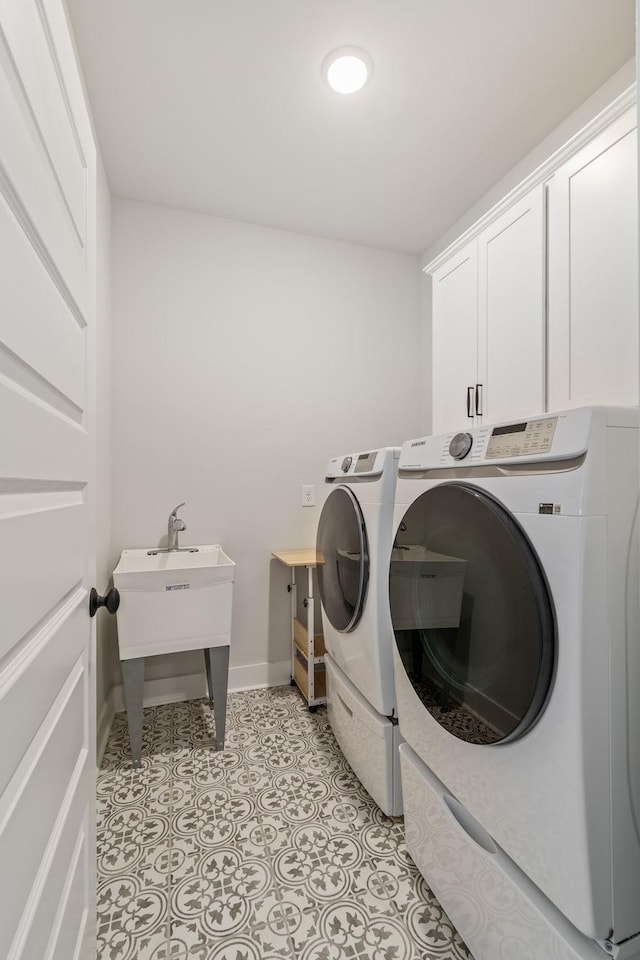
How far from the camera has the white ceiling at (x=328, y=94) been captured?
138 cm

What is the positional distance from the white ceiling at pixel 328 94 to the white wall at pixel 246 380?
299mm

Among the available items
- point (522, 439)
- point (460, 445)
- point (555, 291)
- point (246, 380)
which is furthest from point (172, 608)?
point (555, 291)

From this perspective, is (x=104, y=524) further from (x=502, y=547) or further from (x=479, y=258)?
(x=479, y=258)

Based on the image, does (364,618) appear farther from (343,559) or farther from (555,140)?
(555,140)

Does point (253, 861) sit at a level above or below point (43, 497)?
below

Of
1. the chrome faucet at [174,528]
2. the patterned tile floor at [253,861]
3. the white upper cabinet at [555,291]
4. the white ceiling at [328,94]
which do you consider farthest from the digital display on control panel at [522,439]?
the chrome faucet at [174,528]

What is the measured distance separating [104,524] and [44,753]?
154cm

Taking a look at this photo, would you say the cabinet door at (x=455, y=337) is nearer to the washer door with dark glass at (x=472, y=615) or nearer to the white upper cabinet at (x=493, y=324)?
the white upper cabinet at (x=493, y=324)

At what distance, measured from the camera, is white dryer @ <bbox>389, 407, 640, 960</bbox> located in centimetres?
73

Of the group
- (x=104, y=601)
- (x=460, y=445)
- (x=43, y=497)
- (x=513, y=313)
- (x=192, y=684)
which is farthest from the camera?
(x=192, y=684)

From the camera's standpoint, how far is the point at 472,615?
96 centimetres

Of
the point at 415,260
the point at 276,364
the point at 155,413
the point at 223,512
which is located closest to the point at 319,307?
the point at 276,364

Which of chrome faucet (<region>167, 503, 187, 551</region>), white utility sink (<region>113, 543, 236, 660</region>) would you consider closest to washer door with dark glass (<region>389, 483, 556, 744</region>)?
white utility sink (<region>113, 543, 236, 660</region>)

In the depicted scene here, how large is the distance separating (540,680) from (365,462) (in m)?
0.94
